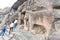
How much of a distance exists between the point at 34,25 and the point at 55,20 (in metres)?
2.61

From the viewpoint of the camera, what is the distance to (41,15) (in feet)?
22.6

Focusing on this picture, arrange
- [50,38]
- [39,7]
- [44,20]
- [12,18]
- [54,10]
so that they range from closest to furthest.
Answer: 1. [50,38]
2. [54,10]
3. [44,20]
4. [39,7]
5. [12,18]

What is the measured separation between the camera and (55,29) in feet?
18.0

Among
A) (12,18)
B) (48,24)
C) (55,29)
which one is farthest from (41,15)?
(12,18)

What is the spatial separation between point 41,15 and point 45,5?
566 mm

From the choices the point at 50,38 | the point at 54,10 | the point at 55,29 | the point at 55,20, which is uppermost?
the point at 54,10

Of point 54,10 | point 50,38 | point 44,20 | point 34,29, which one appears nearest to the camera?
point 50,38

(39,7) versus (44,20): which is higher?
(39,7)

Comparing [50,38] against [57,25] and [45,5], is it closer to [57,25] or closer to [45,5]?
[57,25]

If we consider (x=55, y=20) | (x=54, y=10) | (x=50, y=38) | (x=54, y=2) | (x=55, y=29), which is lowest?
(x=50, y=38)

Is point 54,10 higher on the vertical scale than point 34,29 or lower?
higher

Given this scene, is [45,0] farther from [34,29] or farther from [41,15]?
[34,29]

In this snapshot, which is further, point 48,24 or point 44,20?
point 44,20

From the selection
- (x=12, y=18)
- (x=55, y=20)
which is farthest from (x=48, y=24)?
(x=12, y=18)
